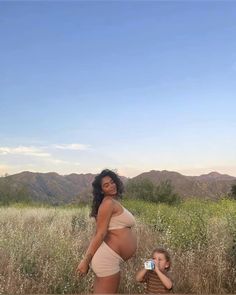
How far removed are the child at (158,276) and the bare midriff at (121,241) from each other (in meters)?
0.31

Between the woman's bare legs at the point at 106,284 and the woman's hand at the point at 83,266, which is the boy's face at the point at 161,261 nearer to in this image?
the woman's bare legs at the point at 106,284

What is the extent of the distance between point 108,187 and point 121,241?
0.51m

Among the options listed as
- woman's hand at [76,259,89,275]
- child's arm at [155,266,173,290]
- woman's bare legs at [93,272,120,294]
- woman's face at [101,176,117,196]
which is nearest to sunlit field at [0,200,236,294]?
woman's bare legs at [93,272,120,294]

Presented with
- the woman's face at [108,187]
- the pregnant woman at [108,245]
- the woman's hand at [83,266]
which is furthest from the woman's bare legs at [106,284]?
the woman's face at [108,187]

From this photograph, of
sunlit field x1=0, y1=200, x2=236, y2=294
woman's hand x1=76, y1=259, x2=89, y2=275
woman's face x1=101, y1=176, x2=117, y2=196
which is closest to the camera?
woman's hand x1=76, y1=259, x2=89, y2=275

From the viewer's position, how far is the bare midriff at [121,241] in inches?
167

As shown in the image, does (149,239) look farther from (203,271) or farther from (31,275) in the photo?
(31,275)

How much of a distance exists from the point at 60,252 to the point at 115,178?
303cm

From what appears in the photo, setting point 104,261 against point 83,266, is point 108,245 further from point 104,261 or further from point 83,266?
point 83,266

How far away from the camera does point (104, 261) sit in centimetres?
421

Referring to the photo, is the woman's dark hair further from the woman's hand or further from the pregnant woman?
the woman's hand

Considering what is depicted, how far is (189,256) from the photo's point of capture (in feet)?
21.8

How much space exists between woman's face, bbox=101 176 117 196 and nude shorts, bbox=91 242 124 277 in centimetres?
47

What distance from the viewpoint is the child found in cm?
430
